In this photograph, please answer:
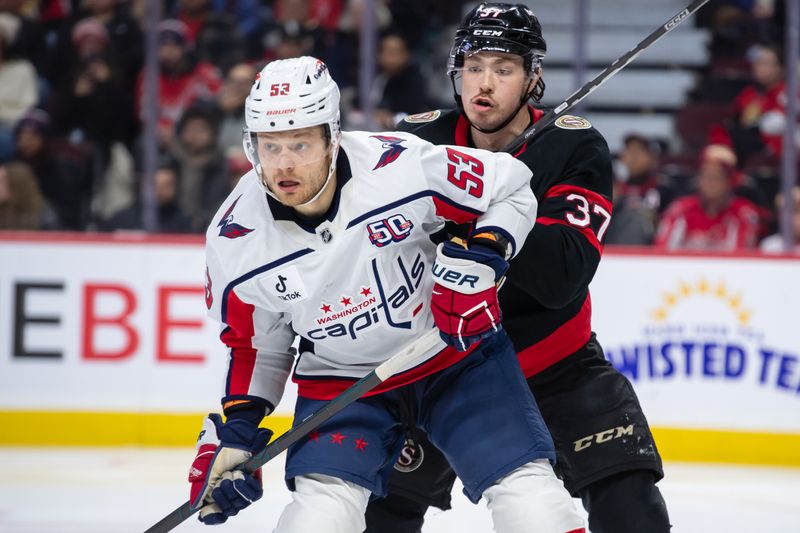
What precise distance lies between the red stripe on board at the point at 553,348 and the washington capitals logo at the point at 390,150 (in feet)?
1.75

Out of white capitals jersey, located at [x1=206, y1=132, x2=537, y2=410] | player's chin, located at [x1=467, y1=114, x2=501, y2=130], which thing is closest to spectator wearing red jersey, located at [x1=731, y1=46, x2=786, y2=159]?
player's chin, located at [x1=467, y1=114, x2=501, y2=130]

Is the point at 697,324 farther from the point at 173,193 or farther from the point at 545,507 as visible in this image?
the point at 545,507

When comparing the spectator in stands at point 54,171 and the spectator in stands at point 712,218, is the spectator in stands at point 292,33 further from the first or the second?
the spectator in stands at point 712,218

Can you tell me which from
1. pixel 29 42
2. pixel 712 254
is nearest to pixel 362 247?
pixel 712 254

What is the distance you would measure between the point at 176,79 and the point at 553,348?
3307 millimetres

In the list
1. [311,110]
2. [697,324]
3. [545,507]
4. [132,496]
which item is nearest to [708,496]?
[697,324]

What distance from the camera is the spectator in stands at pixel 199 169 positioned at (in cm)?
521

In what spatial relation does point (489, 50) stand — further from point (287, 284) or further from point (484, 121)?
point (287, 284)

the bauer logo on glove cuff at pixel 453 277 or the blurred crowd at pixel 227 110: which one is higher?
the blurred crowd at pixel 227 110

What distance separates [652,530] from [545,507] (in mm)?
395

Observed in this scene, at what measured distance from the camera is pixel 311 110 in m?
2.14

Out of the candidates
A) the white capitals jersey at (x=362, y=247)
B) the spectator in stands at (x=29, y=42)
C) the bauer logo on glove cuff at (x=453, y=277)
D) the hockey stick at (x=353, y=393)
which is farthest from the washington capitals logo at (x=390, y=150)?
the spectator in stands at (x=29, y=42)

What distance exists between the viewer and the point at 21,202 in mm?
5246

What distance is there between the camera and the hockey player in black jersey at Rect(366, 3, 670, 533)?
239cm
